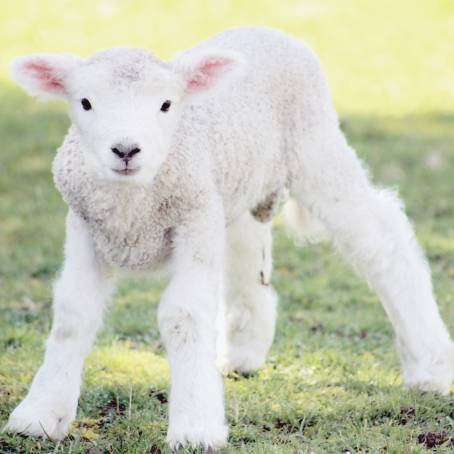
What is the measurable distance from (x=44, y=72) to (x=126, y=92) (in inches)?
17.9

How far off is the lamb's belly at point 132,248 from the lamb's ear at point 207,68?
62 centimetres

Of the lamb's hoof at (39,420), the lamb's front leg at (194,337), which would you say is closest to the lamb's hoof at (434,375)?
the lamb's front leg at (194,337)

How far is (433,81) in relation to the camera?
1430cm

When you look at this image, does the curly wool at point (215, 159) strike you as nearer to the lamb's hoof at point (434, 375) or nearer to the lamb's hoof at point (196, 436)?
the lamb's hoof at point (196, 436)

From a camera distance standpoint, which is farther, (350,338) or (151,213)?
(350,338)

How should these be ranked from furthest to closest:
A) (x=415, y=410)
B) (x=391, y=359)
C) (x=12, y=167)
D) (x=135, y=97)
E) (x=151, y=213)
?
(x=12, y=167), (x=391, y=359), (x=415, y=410), (x=151, y=213), (x=135, y=97)

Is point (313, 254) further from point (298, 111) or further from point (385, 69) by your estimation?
point (385, 69)

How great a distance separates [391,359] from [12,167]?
5.67 metres

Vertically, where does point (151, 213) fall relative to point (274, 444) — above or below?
above

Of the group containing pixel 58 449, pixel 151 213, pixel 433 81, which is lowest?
pixel 58 449

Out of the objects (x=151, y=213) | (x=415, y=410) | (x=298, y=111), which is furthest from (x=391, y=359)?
(x=151, y=213)

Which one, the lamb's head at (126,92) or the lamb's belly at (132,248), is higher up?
the lamb's head at (126,92)

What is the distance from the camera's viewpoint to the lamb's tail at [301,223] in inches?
223

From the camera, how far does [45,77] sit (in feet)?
14.3
